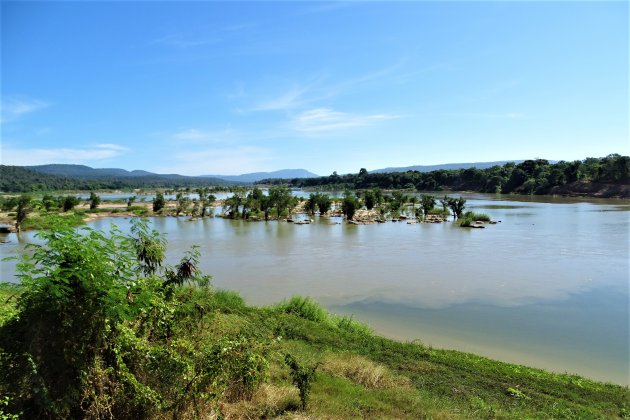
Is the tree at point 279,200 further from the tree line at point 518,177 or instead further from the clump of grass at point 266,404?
the tree line at point 518,177

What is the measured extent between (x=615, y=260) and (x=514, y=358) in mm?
16739

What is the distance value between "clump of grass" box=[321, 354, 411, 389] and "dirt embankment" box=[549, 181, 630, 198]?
7789 centimetres

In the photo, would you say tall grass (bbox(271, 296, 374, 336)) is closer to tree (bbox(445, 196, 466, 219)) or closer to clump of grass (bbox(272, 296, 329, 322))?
clump of grass (bbox(272, 296, 329, 322))

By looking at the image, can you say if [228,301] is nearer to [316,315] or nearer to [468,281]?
[316,315]

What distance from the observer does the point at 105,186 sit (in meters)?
163

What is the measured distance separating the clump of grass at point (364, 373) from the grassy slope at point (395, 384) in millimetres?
18

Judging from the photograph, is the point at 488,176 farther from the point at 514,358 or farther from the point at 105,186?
the point at 105,186

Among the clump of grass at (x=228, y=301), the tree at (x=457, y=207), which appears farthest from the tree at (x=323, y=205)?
the clump of grass at (x=228, y=301)

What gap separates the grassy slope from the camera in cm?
563

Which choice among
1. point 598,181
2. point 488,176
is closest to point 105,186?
point 488,176

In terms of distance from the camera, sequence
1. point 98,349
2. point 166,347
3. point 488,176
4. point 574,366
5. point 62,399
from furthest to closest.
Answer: point 488,176, point 574,366, point 166,347, point 98,349, point 62,399

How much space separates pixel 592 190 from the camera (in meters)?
72.4

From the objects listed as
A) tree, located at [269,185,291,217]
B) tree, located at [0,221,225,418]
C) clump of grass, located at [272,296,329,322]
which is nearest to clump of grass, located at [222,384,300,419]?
tree, located at [0,221,225,418]

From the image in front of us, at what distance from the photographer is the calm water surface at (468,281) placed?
37.4ft
